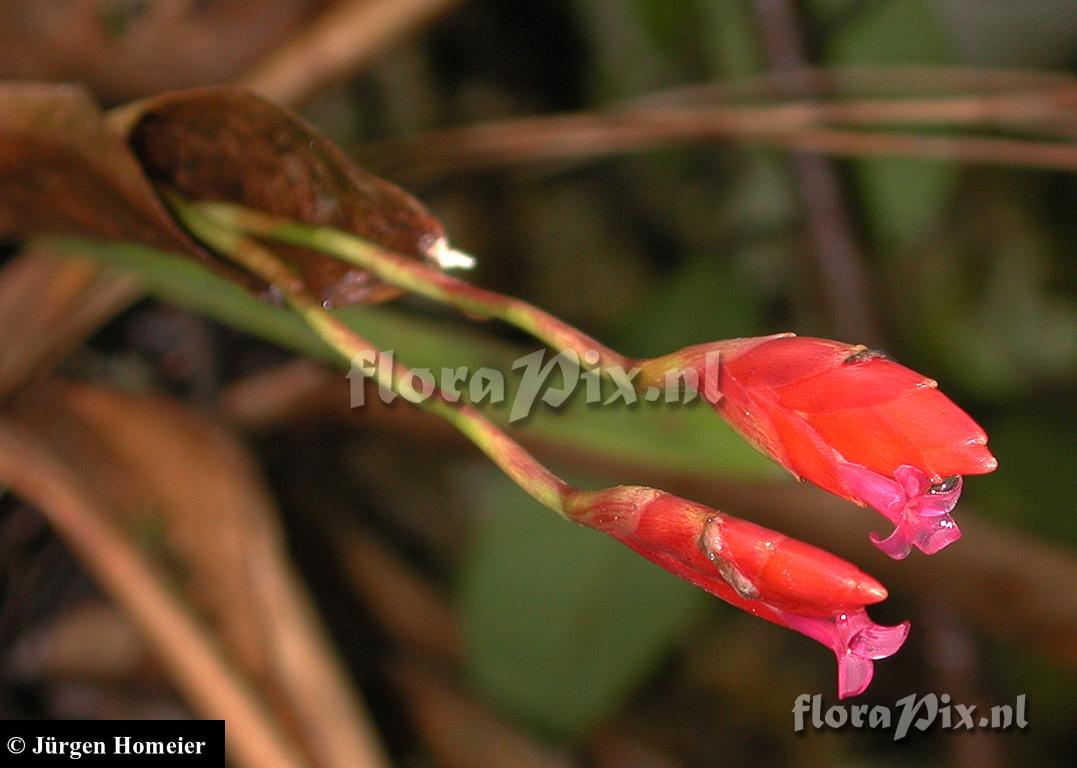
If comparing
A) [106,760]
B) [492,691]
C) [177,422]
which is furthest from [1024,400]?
[106,760]

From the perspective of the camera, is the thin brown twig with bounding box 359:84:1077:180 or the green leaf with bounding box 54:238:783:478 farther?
the thin brown twig with bounding box 359:84:1077:180

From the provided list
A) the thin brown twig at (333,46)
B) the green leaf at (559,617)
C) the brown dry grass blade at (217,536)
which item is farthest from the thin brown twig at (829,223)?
the brown dry grass blade at (217,536)

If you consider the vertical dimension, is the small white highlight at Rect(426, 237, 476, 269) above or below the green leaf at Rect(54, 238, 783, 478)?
below

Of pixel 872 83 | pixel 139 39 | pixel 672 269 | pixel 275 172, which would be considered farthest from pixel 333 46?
pixel 672 269

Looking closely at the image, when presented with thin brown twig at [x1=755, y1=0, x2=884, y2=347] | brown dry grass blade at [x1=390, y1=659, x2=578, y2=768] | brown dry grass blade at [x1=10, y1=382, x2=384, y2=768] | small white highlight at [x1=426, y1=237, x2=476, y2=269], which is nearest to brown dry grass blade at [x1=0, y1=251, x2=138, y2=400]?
brown dry grass blade at [x1=10, y1=382, x2=384, y2=768]

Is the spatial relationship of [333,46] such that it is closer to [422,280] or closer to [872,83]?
[422,280]

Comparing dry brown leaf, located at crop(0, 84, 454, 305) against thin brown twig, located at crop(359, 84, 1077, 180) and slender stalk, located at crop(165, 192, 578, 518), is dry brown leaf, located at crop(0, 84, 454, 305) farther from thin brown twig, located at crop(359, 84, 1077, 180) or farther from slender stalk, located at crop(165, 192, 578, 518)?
thin brown twig, located at crop(359, 84, 1077, 180)

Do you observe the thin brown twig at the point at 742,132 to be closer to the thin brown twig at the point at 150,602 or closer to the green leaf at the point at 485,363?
the green leaf at the point at 485,363
